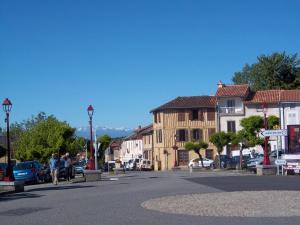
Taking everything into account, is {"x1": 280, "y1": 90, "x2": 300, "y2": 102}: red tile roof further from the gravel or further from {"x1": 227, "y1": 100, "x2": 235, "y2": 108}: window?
the gravel

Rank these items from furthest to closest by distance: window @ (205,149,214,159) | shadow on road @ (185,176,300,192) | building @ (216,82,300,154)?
window @ (205,149,214,159) → building @ (216,82,300,154) → shadow on road @ (185,176,300,192)

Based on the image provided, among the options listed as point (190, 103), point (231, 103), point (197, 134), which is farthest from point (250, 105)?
point (190, 103)

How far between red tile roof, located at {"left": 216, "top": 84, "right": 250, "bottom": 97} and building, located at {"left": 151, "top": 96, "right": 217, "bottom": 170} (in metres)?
2.11

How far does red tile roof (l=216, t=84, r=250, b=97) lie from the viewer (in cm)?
7644

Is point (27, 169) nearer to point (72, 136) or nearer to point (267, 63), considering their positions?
point (72, 136)

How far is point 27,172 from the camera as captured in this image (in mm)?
38656

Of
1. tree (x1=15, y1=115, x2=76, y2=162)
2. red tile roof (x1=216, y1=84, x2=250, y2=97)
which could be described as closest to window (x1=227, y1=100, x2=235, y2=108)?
red tile roof (x1=216, y1=84, x2=250, y2=97)

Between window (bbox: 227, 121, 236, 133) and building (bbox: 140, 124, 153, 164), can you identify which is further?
building (bbox: 140, 124, 153, 164)

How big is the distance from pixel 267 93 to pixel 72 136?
29.1 metres

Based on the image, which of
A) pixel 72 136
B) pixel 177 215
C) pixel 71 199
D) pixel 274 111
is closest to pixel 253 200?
pixel 177 215

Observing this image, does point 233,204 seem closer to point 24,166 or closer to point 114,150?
point 24,166

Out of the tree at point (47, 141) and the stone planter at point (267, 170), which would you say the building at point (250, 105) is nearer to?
the tree at point (47, 141)

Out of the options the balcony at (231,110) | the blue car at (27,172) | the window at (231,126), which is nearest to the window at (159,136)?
the balcony at (231,110)

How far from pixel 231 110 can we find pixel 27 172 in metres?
43.7
